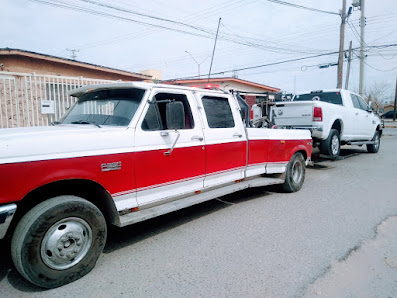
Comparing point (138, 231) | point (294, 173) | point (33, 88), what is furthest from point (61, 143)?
point (33, 88)

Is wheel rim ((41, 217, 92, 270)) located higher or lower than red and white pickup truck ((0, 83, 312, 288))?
lower

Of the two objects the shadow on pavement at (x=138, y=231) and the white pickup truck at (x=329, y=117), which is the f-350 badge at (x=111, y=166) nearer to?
the shadow on pavement at (x=138, y=231)

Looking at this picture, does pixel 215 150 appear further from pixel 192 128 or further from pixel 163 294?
pixel 163 294

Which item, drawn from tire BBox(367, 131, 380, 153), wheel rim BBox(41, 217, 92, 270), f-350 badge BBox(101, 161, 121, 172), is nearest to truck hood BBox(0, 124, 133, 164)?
f-350 badge BBox(101, 161, 121, 172)

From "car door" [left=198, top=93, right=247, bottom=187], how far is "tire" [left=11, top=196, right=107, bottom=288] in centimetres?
193

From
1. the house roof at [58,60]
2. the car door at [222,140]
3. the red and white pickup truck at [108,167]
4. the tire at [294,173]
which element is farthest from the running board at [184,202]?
the house roof at [58,60]

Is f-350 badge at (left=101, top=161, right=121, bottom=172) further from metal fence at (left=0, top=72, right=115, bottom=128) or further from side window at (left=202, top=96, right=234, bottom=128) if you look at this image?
metal fence at (left=0, top=72, right=115, bottom=128)

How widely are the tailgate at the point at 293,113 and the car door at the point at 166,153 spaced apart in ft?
16.5

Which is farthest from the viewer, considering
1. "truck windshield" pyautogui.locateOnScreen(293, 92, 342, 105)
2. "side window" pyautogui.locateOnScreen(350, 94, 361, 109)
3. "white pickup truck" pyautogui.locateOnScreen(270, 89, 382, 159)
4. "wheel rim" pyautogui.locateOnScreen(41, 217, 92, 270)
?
"side window" pyautogui.locateOnScreen(350, 94, 361, 109)

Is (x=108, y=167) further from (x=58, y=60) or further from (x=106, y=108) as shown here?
(x=58, y=60)

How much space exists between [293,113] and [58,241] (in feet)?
24.2

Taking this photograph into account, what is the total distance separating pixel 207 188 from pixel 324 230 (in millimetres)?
1823

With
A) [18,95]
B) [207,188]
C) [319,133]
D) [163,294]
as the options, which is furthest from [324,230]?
[18,95]

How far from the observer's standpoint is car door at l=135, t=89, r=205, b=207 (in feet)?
11.3
